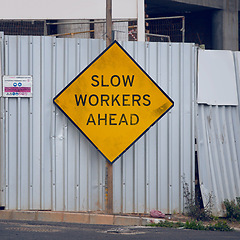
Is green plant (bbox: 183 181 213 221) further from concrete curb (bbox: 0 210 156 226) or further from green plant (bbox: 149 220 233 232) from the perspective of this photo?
concrete curb (bbox: 0 210 156 226)

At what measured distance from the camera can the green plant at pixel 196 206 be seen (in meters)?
9.56

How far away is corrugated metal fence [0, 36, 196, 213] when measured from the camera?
9352 mm

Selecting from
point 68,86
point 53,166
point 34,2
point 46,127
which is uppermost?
point 34,2

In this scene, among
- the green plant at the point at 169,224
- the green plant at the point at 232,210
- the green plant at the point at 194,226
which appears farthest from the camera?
the green plant at the point at 232,210

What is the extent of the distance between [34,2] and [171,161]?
8441mm

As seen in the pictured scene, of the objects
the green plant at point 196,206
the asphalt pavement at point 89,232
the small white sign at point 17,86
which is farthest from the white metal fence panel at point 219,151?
the small white sign at point 17,86

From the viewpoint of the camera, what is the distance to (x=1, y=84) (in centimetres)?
933

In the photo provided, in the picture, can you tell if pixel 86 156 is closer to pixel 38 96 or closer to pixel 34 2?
pixel 38 96

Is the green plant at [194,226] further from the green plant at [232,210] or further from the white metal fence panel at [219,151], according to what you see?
the green plant at [232,210]

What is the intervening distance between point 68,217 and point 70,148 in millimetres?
1083

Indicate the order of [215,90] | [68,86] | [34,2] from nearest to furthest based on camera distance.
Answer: [68,86] → [215,90] → [34,2]

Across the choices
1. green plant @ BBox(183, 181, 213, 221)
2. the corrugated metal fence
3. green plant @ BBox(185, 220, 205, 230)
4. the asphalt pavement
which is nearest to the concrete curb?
the corrugated metal fence

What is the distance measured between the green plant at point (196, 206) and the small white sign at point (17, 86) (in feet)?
9.75

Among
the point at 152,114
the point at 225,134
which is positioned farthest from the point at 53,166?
the point at 225,134
